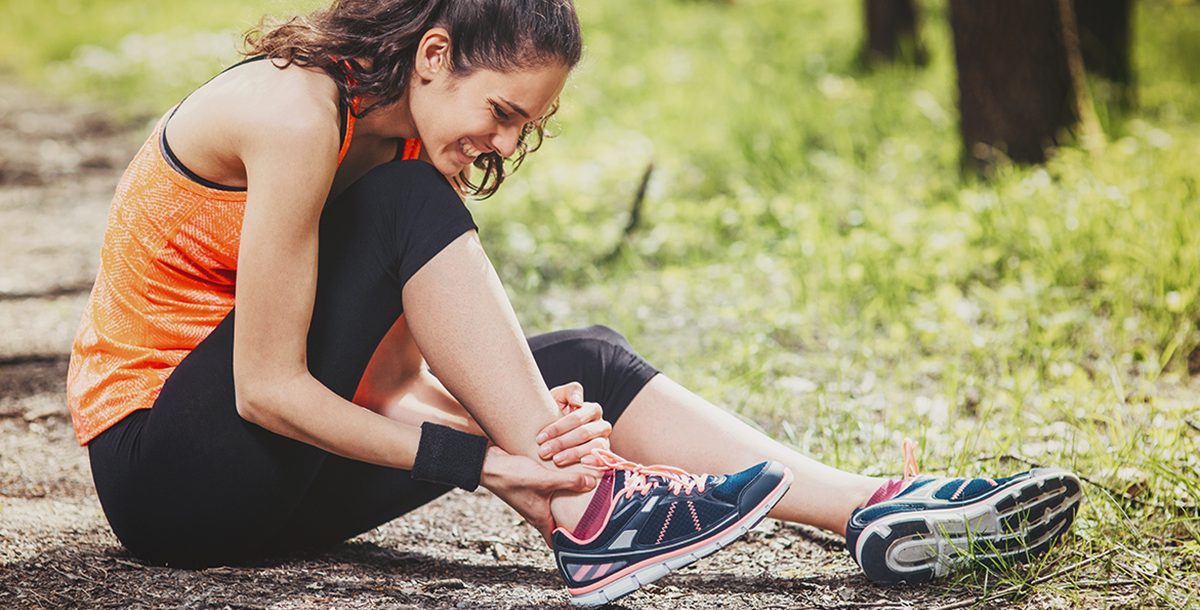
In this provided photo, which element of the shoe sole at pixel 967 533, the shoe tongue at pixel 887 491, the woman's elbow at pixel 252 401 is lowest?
the shoe sole at pixel 967 533

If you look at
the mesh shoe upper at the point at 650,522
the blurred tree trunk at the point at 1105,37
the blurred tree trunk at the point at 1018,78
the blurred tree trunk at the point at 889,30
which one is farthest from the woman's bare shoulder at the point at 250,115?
the blurred tree trunk at the point at 889,30

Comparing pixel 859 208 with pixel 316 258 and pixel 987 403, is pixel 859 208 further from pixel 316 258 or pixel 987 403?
pixel 316 258

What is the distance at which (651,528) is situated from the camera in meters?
1.82

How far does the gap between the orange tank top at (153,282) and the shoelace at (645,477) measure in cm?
64

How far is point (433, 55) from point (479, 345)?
456 millimetres

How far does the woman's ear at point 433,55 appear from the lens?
1.80m

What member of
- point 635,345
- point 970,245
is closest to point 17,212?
point 635,345

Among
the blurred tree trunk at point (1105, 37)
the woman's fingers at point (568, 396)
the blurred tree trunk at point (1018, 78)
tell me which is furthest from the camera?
the blurred tree trunk at point (1105, 37)

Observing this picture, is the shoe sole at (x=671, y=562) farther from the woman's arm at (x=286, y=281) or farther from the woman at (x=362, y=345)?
the woman's arm at (x=286, y=281)

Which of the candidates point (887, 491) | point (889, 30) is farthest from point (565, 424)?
point (889, 30)

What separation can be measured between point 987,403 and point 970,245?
110 cm

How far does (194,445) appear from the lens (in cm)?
Result: 178

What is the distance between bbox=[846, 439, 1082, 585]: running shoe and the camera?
1897 mm

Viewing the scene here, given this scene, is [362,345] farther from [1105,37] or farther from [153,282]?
[1105,37]
